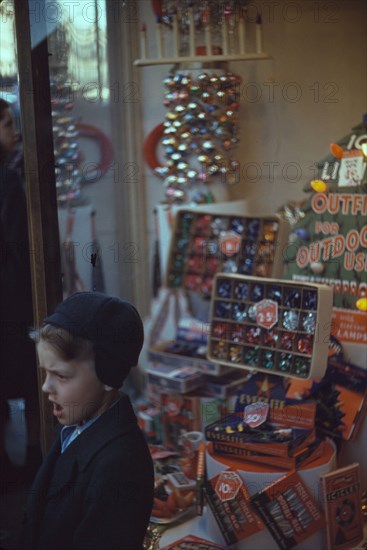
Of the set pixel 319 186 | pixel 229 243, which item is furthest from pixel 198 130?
pixel 319 186

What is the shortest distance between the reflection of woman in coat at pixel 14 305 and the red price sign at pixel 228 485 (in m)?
0.57

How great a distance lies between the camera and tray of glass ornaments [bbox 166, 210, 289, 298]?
3021mm

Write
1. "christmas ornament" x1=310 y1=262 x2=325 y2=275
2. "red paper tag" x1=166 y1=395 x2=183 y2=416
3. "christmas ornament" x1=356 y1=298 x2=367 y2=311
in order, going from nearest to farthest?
1. "christmas ornament" x1=356 y1=298 x2=367 y2=311
2. "christmas ornament" x1=310 y1=262 x2=325 y2=275
3. "red paper tag" x1=166 y1=395 x2=183 y2=416

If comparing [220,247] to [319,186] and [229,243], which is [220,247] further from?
[319,186]

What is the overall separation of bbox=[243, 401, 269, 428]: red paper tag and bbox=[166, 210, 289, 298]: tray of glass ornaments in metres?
0.73

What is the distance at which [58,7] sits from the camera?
6.71ft

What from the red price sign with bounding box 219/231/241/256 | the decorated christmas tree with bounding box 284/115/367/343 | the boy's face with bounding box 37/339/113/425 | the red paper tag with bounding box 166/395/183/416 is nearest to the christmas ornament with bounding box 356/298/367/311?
the decorated christmas tree with bounding box 284/115/367/343

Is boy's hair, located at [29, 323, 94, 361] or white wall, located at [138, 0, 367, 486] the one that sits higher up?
white wall, located at [138, 0, 367, 486]

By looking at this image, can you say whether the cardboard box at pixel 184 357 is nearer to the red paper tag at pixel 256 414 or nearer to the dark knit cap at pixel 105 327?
the red paper tag at pixel 256 414

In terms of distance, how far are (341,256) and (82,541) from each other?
144cm

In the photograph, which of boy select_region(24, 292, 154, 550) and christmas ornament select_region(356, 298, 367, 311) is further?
christmas ornament select_region(356, 298, 367, 311)

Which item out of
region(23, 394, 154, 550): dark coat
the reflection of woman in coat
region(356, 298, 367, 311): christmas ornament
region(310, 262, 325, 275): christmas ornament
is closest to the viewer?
region(23, 394, 154, 550): dark coat

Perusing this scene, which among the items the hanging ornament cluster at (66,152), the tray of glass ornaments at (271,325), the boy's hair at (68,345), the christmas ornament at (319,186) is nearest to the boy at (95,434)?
the boy's hair at (68,345)

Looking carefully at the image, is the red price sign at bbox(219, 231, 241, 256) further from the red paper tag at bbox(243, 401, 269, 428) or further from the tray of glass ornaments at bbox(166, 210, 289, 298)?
the red paper tag at bbox(243, 401, 269, 428)
